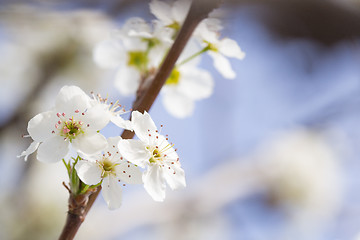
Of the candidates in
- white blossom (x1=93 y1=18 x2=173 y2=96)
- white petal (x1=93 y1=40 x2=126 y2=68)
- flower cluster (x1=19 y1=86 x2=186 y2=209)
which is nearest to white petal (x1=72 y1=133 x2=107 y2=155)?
flower cluster (x1=19 y1=86 x2=186 y2=209)

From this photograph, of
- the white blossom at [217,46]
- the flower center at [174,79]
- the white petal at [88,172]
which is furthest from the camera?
the flower center at [174,79]

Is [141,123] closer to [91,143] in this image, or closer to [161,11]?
[91,143]

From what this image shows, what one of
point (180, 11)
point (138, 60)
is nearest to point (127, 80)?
point (138, 60)

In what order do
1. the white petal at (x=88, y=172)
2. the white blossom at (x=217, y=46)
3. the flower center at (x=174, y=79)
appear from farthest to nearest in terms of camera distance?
the flower center at (x=174, y=79), the white blossom at (x=217, y=46), the white petal at (x=88, y=172)

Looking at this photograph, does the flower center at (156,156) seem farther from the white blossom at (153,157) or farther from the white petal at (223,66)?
A: the white petal at (223,66)

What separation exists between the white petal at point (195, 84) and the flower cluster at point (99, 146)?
0.53 feet

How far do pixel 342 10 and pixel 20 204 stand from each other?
1243 mm

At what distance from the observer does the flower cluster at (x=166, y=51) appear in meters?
0.38

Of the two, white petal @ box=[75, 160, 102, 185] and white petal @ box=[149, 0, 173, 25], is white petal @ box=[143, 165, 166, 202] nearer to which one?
white petal @ box=[75, 160, 102, 185]

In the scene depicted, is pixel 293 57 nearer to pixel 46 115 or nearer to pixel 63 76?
pixel 63 76

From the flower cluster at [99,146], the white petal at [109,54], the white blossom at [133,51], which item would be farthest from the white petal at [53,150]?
the white petal at [109,54]

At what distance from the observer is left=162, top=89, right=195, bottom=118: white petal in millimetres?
478

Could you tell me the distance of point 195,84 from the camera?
1.57 ft

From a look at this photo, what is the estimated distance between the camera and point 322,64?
1.50 metres
